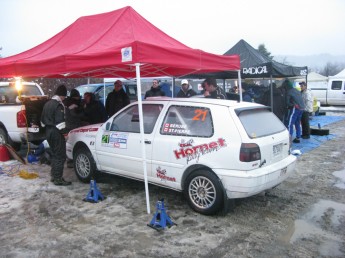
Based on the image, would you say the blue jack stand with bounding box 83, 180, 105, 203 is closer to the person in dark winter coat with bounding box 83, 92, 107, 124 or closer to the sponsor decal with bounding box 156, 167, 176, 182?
the sponsor decal with bounding box 156, 167, 176, 182

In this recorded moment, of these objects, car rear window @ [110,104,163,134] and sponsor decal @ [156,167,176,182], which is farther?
car rear window @ [110,104,163,134]

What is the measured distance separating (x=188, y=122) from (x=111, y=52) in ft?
4.71

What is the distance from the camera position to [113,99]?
847 centimetres

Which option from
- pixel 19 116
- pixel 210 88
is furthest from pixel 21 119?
pixel 210 88

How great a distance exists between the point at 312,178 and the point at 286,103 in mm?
4312

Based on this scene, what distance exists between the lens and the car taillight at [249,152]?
4.19 metres

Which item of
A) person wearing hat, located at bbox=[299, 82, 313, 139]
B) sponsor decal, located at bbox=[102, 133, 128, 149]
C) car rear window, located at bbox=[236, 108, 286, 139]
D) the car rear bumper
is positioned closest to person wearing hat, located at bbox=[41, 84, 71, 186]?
sponsor decal, located at bbox=[102, 133, 128, 149]

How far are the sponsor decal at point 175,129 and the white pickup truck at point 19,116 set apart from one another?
4.08 meters

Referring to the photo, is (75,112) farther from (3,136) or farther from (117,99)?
(3,136)

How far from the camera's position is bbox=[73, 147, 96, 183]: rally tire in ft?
19.5

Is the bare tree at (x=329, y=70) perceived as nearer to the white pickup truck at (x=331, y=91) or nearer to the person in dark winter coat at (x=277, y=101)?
the white pickup truck at (x=331, y=91)

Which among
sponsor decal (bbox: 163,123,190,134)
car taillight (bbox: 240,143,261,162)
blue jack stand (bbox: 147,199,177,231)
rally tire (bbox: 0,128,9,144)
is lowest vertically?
blue jack stand (bbox: 147,199,177,231)

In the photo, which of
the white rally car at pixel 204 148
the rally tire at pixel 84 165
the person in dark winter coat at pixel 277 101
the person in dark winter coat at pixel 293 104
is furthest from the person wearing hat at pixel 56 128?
the person in dark winter coat at pixel 293 104

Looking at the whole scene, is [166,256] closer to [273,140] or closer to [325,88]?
[273,140]
